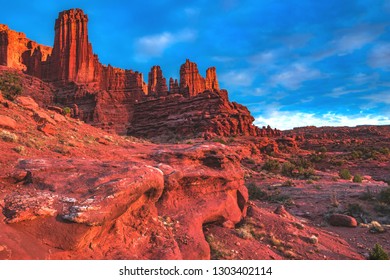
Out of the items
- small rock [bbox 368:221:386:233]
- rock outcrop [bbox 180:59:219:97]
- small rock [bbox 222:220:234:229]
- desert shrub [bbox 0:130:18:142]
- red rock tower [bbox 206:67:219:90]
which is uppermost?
red rock tower [bbox 206:67:219:90]

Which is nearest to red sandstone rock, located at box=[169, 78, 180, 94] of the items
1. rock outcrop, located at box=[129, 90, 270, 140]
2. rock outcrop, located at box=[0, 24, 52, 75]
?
rock outcrop, located at box=[129, 90, 270, 140]

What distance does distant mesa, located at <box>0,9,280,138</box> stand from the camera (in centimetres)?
5428

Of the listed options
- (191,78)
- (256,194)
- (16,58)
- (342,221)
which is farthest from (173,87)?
(342,221)

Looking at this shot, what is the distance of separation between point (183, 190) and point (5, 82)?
41.4 ft

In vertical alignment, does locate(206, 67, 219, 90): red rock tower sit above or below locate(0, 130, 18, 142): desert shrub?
above

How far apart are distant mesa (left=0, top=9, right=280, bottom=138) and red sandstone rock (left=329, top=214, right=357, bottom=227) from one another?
3434 centimetres

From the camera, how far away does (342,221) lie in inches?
497

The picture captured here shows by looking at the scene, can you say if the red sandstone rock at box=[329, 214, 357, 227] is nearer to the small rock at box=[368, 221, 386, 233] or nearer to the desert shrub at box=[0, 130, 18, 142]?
the small rock at box=[368, 221, 386, 233]

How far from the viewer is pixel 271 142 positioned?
155 ft

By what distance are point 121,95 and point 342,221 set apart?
7131 centimetres

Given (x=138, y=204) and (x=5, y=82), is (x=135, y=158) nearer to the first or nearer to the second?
(x=138, y=204)

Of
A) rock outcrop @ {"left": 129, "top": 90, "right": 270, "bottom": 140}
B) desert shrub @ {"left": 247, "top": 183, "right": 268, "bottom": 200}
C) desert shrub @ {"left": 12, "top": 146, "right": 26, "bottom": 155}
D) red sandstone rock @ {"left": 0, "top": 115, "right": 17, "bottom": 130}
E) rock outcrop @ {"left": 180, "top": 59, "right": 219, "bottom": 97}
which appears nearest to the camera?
desert shrub @ {"left": 12, "top": 146, "right": 26, "bottom": 155}

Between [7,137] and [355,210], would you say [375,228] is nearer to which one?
[355,210]

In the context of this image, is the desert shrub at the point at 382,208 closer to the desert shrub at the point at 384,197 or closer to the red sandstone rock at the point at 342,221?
the desert shrub at the point at 384,197
